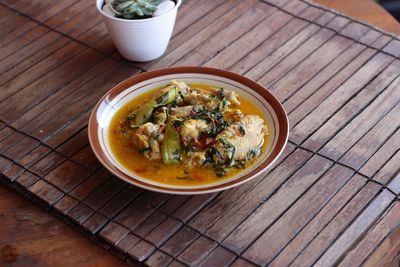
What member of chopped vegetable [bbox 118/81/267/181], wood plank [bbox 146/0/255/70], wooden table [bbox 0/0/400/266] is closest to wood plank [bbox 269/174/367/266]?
wooden table [bbox 0/0/400/266]

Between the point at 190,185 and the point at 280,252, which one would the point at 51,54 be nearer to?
the point at 190,185

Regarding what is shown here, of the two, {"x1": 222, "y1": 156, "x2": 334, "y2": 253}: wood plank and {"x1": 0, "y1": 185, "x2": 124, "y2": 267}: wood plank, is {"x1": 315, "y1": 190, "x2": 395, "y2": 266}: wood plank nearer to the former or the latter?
{"x1": 222, "y1": 156, "x2": 334, "y2": 253}: wood plank

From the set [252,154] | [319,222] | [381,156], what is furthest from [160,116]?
[381,156]

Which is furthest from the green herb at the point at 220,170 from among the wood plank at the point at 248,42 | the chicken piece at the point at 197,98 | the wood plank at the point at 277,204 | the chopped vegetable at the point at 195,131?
the wood plank at the point at 248,42

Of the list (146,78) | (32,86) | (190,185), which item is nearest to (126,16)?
(146,78)

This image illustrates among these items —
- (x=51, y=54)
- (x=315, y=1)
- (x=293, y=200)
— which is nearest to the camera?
(x=293, y=200)

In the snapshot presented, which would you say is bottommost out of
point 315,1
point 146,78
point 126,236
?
point 315,1

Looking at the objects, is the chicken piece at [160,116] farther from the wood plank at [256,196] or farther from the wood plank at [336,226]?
the wood plank at [336,226]
